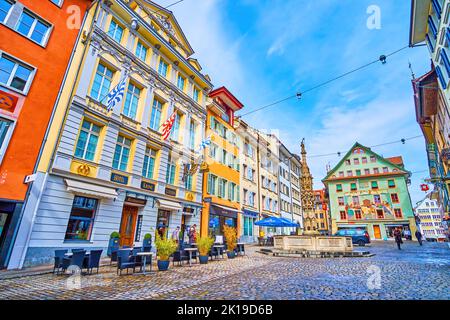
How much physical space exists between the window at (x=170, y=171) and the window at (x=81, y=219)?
556 cm

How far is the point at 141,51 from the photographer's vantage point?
16.0 m

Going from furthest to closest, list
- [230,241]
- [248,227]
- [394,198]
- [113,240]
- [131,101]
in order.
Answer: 1. [394,198]
2. [248,227]
3. [131,101]
4. [230,241]
5. [113,240]

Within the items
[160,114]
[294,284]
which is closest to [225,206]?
[160,114]

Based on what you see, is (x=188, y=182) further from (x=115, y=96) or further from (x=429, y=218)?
(x=429, y=218)

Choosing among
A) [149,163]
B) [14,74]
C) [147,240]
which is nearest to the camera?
[14,74]

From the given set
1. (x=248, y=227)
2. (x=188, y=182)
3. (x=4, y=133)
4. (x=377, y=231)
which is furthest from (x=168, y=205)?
(x=377, y=231)

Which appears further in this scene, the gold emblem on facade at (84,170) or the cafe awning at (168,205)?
the cafe awning at (168,205)

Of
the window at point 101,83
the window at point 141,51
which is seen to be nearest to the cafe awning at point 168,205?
the window at point 101,83

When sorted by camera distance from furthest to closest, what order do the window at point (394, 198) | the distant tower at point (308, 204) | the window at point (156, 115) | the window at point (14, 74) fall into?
the window at point (394, 198), the distant tower at point (308, 204), the window at point (156, 115), the window at point (14, 74)

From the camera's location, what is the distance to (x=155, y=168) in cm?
1546

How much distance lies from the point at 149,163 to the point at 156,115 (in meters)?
3.74

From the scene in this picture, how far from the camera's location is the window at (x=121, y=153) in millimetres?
13141

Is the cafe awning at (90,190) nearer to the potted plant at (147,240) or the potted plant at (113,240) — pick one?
the potted plant at (113,240)
